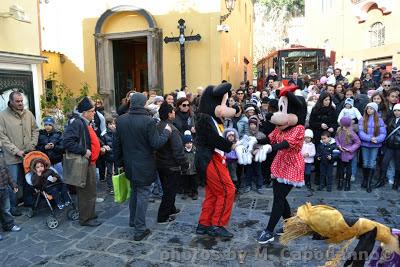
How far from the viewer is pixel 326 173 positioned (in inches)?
279

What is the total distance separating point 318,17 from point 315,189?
24.4 meters

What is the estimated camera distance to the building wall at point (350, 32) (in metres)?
19.6

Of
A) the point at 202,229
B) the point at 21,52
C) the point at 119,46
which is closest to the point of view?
the point at 202,229

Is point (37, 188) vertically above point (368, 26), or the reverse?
point (368, 26)

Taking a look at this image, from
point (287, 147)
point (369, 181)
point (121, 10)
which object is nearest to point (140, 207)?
point (287, 147)

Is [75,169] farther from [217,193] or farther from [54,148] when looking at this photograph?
[217,193]

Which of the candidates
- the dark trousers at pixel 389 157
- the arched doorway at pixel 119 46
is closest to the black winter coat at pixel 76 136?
the dark trousers at pixel 389 157

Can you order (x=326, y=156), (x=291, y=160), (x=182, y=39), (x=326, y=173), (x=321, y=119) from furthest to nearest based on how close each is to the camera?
(x=182, y=39)
(x=321, y=119)
(x=326, y=173)
(x=326, y=156)
(x=291, y=160)

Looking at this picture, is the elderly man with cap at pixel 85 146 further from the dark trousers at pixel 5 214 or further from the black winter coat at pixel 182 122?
the black winter coat at pixel 182 122

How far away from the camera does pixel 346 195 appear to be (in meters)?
6.71

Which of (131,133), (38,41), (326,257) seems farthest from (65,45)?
(326,257)

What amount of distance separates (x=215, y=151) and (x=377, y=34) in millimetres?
19776

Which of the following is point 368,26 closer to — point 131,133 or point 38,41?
point 38,41

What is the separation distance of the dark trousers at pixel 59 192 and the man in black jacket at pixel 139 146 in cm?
150
